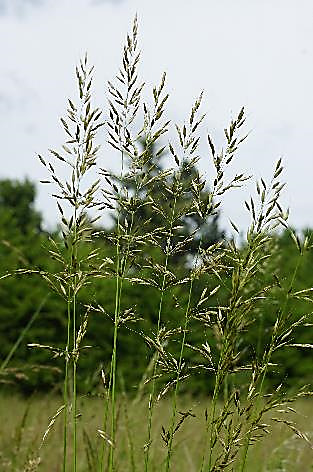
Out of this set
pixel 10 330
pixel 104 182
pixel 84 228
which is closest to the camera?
pixel 84 228

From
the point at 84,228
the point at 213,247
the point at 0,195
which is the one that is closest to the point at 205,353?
the point at 213,247

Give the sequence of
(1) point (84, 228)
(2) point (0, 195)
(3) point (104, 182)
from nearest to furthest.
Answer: (1) point (84, 228) → (3) point (104, 182) → (2) point (0, 195)

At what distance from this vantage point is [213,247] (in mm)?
1847

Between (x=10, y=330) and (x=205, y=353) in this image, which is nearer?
(x=205, y=353)

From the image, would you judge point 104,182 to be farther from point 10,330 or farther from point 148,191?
point 10,330

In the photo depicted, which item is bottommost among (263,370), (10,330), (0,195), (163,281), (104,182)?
(263,370)

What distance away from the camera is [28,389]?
13883mm

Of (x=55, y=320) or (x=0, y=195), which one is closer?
(x=55, y=320)

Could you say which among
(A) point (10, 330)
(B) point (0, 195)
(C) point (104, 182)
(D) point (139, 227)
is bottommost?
(D) point (139, 227)

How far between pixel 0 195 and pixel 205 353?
32.1 metres

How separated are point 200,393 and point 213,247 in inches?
474

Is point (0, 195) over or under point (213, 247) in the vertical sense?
over

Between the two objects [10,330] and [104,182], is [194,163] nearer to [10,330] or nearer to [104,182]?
[104,182]

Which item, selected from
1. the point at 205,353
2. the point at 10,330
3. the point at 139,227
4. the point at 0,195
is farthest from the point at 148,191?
the point at 0,195
